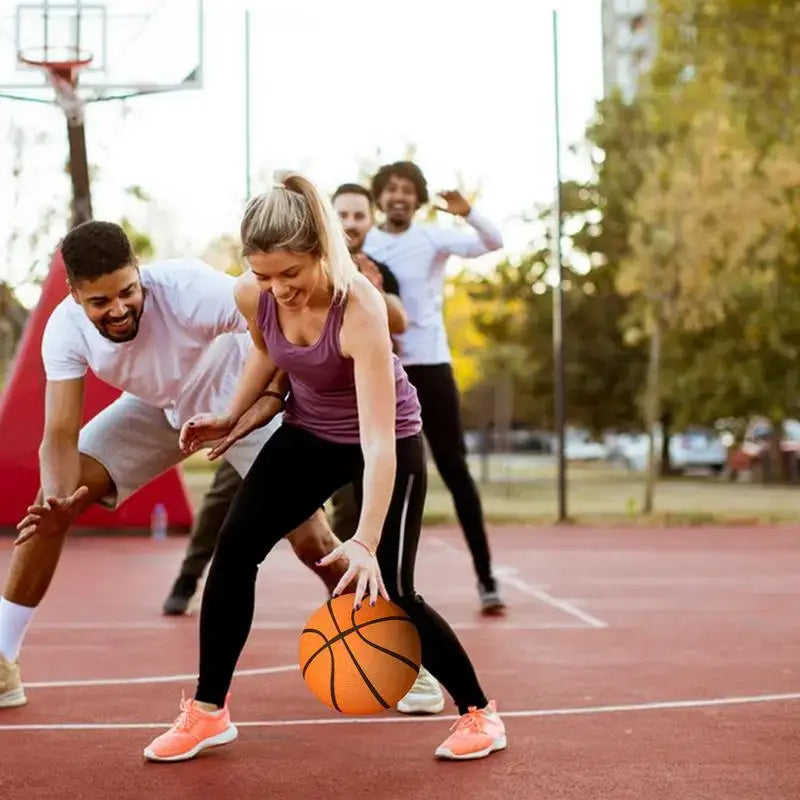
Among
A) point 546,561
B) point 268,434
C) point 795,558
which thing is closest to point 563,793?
point 268,434

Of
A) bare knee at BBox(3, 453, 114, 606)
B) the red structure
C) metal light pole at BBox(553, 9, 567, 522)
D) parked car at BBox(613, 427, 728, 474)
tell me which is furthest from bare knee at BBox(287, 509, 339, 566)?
parked car at BBox(613, 427, 728, 474)

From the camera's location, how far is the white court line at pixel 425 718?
4625 mm

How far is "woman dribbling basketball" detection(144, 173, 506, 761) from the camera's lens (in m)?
3.81

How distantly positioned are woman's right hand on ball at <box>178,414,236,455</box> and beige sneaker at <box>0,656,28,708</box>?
111cm

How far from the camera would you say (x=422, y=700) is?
4.81m

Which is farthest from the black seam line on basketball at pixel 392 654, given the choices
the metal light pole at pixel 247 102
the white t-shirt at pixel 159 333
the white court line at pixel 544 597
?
the metal light pole at pixel 247 102

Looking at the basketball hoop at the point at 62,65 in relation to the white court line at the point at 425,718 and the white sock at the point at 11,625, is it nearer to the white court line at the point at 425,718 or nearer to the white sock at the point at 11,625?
the white sock at the point at 11,625

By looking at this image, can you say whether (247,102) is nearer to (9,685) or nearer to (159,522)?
(159,522)

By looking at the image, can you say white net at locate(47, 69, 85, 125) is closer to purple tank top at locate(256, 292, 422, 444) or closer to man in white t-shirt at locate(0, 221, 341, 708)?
man in white t-shirt at locate(0, 221, 341, 708)

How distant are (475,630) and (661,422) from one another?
1055 inches

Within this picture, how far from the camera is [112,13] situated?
37.2 ft

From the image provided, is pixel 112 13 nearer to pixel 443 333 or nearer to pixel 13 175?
pixel 443 333

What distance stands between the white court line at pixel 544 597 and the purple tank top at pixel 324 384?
3.30 m

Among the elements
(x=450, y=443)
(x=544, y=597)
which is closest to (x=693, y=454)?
(x=544, y=597)
